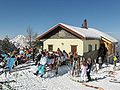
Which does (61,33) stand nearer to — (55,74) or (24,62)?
(24,62)

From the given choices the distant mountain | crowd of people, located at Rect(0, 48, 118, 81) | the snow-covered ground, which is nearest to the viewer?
the snow-covered ground

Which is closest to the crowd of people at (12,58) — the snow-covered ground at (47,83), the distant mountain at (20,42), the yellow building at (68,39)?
the snow-covered ground at (47,83)

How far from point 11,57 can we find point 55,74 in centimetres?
382

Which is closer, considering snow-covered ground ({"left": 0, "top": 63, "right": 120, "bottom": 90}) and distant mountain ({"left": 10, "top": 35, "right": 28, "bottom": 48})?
snow-covered ground ({"left": 0, "top": 63, "right": 120, "bottom": 90})

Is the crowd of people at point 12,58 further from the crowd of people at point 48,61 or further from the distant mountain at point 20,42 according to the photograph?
the distant mountain at point 20,42

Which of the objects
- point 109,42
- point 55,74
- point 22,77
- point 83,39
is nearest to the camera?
point 22,77

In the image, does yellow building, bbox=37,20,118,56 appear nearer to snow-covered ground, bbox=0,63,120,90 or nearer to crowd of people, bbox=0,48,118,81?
crowd of people, bbox=0,48,118,81

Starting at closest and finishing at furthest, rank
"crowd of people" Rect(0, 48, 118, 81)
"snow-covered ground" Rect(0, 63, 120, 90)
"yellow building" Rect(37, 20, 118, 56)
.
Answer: "snow-covered ground" Rect(0, 63, 120, 90), "crowd of people" Rect(0, 48, 118, 81), "yellow building" Rect(37, 20, 118, 56)

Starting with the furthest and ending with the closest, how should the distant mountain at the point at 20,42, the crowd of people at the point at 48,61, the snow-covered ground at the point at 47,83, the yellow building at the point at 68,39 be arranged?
1. the distant mountain at the point at 20,42
2. the yellow building at the point at 68,39
3. the crowd of people at the point at 48,61
4. the snow-covered ground at the point at 47,83

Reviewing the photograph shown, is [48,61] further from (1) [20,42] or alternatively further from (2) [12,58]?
(1) [20,42]

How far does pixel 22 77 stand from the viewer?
47.7ft

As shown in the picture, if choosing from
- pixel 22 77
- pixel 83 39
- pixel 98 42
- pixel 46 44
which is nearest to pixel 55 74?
pixel 22 77

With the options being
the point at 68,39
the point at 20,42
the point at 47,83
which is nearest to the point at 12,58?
the point at 47,83

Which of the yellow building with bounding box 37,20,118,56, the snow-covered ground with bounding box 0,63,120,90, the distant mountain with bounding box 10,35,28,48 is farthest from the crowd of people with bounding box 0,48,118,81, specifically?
the distant mountain with bounding box 10,35,28,48
